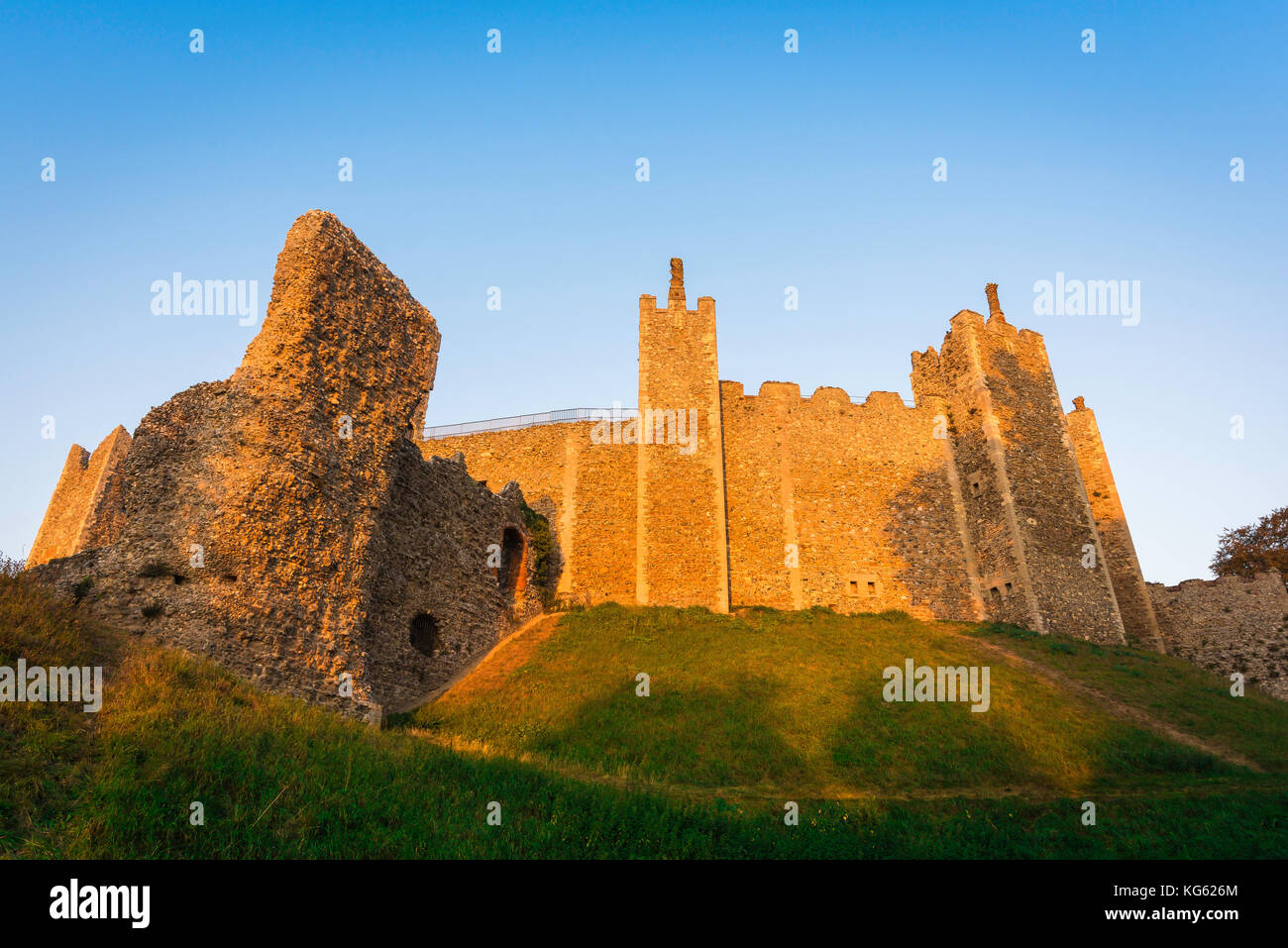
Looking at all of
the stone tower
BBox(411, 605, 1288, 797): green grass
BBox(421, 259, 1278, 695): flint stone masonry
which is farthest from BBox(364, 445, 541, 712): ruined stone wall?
BBox(421, 259, 1278, 695): flint stone masonry

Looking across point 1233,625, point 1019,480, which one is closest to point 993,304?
point 1019,480

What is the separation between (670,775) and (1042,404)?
70.4ft

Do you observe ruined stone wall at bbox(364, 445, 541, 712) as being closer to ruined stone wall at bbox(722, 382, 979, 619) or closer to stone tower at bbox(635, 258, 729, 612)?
stone tower at bbox(635, 258, 729, 612)

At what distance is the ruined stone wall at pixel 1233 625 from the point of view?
22.0m

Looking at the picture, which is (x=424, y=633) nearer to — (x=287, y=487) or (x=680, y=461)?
(x=287, y=487)

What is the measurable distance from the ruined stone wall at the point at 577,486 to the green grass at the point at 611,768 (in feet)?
15.3

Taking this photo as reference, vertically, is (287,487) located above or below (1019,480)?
below

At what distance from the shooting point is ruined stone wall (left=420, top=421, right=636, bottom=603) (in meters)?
22.7

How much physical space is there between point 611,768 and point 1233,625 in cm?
2255

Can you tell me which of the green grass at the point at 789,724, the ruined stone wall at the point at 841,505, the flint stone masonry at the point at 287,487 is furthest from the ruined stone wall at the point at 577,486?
the flint stone masonry at the point at 287,487

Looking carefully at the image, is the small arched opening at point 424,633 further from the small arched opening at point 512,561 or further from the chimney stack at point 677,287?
the chimney stack at point 677,287

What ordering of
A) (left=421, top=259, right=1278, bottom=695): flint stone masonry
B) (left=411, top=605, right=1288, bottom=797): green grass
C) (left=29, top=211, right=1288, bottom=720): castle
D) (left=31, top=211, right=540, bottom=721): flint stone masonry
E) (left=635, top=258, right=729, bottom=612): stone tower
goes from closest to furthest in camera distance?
(left=31, top=211, right=540, bottom=721): flint stone masonry → (left=29, top=211, right=1288, bottom=720): castle → (left=411, top=605, right=1288, bottom=797): green grass → (left=635, top=258, right=729, bottom=612): stone tower → (left=421, top=259, right=1278, bottom=695): flint stone masonry

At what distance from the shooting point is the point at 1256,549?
29172mm

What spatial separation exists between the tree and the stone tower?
2156 centimetres
